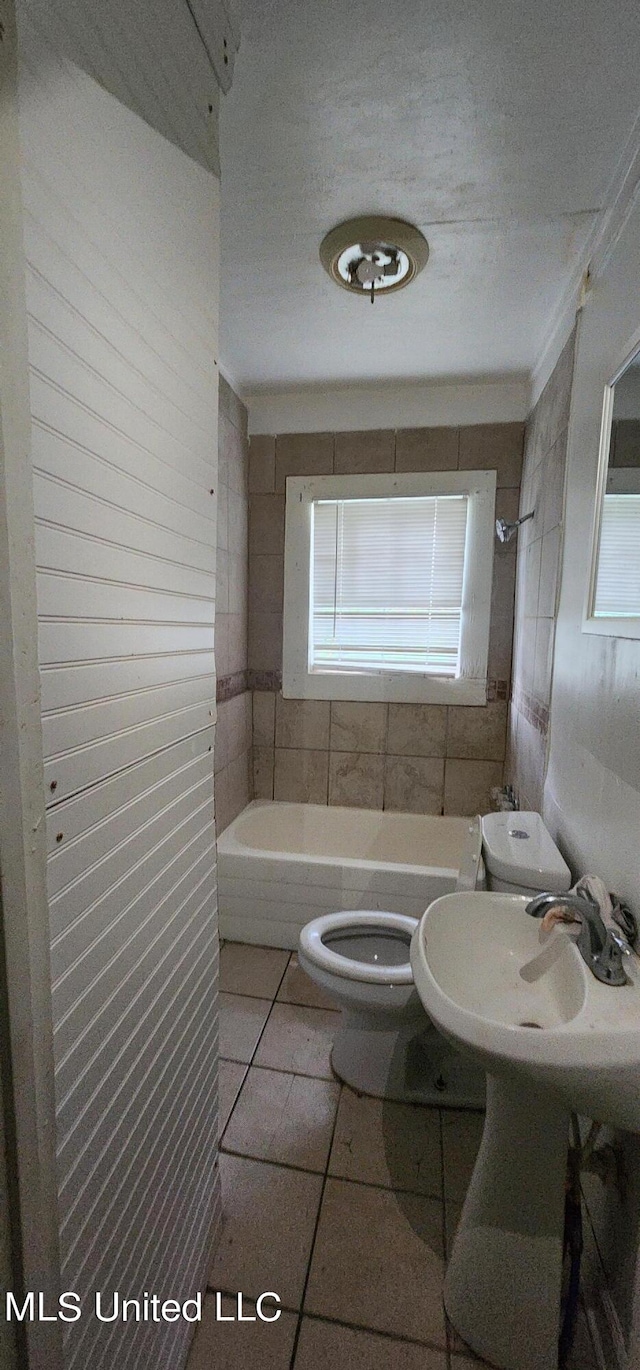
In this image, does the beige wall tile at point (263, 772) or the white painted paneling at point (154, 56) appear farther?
the beige wall tile at point (263, 772)

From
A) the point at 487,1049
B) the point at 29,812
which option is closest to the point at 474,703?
the point at 487,1049

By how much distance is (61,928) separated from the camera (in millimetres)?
570

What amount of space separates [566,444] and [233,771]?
1866 millimetres

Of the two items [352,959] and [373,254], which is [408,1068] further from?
[373,254]

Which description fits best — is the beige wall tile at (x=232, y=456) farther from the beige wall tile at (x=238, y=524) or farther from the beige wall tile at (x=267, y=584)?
the beige wall tile at (x=267, y=584)

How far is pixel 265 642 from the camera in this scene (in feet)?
8.67

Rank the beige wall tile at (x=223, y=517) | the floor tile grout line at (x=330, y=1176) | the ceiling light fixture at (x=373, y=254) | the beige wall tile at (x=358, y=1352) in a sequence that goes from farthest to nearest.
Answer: the beige wall tile at (x=223, y=517) < the ceiling light fixture at (x=373, y=254) < the floor tile grout line at (x=330, y=1176) < the beige wall tile at (x=358, y=1352)

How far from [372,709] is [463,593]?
0.70 metres

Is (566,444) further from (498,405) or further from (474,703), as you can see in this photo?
(474,703)

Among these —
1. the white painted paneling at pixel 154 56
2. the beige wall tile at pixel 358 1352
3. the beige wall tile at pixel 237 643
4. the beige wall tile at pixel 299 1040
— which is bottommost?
the beige wall tile at pixel 358 1352

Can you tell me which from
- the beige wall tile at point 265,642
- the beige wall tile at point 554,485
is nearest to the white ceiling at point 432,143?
the beige wall tile at point 554,485

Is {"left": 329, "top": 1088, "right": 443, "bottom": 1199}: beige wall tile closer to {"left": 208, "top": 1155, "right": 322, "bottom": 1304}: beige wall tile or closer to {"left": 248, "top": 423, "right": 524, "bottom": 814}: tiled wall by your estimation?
{"left": 208, "top": 1155, "right": 322, "bottom": 1304}: beige wall tile

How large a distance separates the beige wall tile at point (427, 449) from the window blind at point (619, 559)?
138 centimetres

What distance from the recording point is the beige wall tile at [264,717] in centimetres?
267
